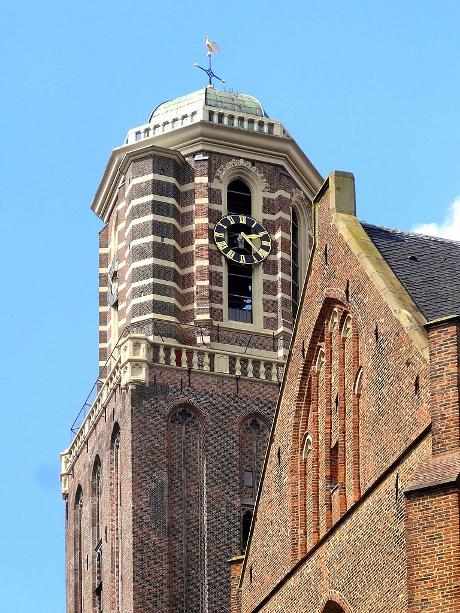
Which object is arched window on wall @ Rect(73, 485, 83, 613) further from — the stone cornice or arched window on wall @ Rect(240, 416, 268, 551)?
the stone cornice

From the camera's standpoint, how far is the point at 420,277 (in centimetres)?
2952

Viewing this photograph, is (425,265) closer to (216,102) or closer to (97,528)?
(97,528)

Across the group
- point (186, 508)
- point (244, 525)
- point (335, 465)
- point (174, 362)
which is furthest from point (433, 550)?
point (174, 362)

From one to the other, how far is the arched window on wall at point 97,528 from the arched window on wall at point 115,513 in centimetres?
146

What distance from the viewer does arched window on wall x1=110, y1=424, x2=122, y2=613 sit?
5003 centimetres

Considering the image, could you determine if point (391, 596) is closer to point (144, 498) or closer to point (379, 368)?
point (379, 368)

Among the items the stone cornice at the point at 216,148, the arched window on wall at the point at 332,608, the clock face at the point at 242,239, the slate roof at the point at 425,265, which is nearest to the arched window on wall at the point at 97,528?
the clock face at the point at 242,239

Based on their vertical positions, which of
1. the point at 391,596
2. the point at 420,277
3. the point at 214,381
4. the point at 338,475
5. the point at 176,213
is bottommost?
the point at 391,596

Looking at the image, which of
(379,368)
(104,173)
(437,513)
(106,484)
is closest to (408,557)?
(437,513)

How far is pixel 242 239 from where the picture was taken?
5438 cm

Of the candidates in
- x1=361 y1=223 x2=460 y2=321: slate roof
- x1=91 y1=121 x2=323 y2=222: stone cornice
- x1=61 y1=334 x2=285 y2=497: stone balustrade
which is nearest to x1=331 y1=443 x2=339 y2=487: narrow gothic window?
x1=361 y1=223 x2=460 y2=321: slate roof

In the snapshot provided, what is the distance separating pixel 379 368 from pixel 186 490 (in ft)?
72.7

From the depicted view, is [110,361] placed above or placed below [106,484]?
above

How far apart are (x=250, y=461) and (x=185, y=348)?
3090 millimetres
